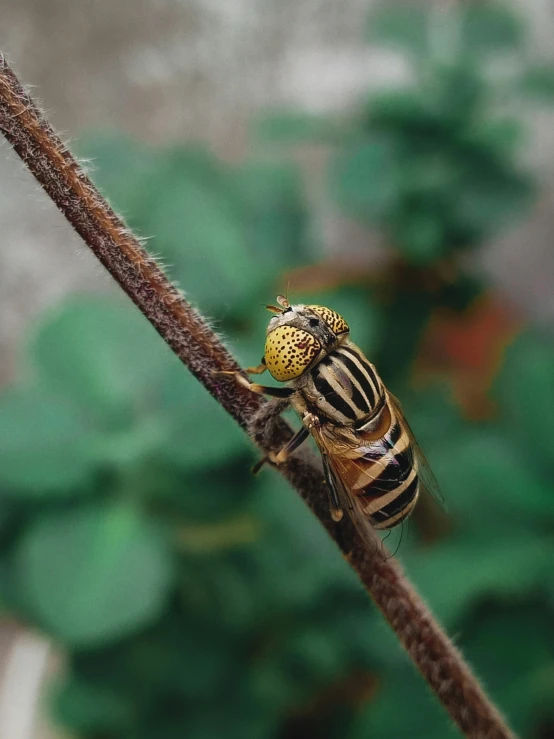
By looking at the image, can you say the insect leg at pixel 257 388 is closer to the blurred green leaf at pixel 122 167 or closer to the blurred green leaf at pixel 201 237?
the blurred green leaf at pixel 201 237

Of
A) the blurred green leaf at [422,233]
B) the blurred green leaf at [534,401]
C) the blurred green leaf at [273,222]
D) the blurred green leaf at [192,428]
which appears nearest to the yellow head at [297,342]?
the blurred green leaf at [192,428]

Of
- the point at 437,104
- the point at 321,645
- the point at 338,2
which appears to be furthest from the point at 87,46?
the point at 321,645

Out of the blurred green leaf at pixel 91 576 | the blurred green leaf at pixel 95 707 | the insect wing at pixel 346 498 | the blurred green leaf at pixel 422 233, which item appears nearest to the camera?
the insect wing at pixel 346 498

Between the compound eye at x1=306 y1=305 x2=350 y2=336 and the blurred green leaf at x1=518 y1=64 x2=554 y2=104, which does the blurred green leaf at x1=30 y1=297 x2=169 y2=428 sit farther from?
the blurred green leaf at x1=518 y1=64 x2=554 y2=104

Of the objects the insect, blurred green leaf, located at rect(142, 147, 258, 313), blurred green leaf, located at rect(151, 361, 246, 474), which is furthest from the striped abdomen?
blurred green leaf, located at rect(142, 147, 258, 313)

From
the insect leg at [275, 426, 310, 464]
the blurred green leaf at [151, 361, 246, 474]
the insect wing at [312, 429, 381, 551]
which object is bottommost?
the blurred green leaf at [151, 361, 246, 474]
